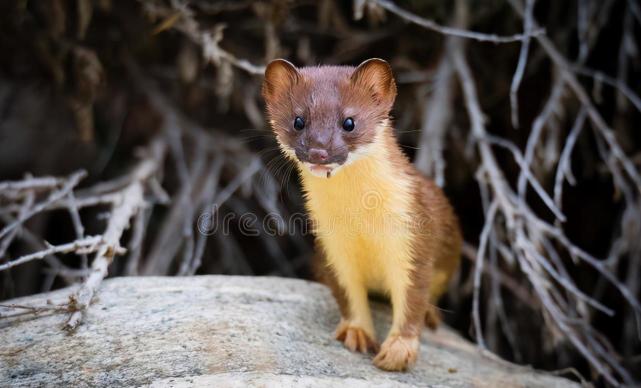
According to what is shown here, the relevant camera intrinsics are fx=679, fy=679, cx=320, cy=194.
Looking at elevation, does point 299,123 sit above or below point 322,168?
above

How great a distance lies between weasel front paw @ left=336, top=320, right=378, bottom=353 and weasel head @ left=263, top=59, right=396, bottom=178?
563 mm

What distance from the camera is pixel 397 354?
205 centimetres

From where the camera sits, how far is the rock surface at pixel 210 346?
175 centimetres

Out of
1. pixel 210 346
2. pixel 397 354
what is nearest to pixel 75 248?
pixel 210 346

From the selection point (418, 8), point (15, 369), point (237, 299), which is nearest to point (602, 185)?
point (418, 8)

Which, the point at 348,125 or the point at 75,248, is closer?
the point at 348,125

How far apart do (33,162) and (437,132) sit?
220 cm

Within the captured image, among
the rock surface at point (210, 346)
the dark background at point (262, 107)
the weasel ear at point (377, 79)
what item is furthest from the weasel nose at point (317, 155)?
the dark background at point (262, 107)

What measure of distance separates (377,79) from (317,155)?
350 mm

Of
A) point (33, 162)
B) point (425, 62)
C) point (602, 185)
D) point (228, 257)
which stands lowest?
point (228, 257)

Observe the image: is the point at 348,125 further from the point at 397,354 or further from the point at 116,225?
the point at 116,225

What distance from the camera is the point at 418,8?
316cm

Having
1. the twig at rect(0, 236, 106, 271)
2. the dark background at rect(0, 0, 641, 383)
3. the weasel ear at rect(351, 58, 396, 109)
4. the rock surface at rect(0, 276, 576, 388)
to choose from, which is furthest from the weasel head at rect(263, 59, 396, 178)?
the dark background at rect(0, 0, 641, 383)

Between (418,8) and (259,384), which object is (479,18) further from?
(259,384)
